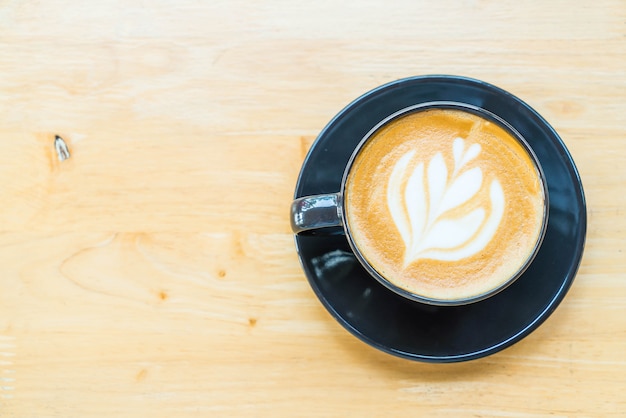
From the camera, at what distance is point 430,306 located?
37.7 inches

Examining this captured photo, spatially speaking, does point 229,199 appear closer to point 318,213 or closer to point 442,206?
point 318,213

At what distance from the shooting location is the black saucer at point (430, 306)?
3.05 feet

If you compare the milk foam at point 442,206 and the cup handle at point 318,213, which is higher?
the milk foam at point 442,206

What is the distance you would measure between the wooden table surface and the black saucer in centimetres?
9

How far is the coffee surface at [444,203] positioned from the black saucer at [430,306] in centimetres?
8

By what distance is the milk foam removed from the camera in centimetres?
87

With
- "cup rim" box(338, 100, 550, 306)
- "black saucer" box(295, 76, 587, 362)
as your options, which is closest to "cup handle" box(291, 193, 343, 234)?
"cup rim" box(338, 100, 550, 306)

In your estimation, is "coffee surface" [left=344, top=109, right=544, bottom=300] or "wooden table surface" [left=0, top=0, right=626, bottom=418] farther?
"wooden table surface" [left=0, top=0, right=626, bottom=418]

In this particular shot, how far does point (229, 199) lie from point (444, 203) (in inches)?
14.9

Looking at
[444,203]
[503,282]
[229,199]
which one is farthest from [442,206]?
[229,199]

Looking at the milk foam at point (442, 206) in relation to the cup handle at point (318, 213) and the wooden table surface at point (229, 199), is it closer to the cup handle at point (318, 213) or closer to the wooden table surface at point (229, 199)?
the cup handle at point (318, 213)

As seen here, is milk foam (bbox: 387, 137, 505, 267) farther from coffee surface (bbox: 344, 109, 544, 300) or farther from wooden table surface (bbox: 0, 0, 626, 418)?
wooden table surface (bbox: 0, 0, 626, 418)

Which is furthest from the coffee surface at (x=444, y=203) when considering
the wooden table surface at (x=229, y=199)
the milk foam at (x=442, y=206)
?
the wooden table surface at (x=229, y=199)

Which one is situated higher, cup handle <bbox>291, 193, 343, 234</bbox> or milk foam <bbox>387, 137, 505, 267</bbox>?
milk foam <bbox>387, 137, 505, 267</bbox>
